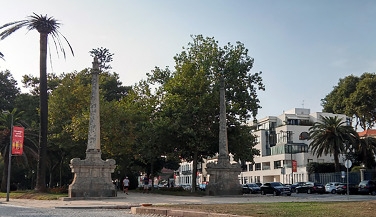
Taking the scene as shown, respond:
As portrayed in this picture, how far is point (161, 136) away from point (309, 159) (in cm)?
3899

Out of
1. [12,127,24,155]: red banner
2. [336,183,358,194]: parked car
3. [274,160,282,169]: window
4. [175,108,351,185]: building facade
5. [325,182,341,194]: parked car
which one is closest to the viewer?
Answer: [12,127,24,155]: red banner

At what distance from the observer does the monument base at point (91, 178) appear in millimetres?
29094

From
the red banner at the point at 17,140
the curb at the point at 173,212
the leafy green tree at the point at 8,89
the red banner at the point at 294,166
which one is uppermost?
the leafy green tree at the point at 8,89

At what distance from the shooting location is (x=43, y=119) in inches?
1380

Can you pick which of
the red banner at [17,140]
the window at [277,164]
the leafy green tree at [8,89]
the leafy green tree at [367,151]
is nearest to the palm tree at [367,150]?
the leafy green tree at [367,151]

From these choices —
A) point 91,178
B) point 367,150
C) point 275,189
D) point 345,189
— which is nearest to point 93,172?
point 91,178

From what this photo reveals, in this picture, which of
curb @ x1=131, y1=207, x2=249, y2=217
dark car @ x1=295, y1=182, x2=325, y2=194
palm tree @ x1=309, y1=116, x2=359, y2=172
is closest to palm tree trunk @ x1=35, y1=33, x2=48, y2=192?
curb @ x1=131, y1=207, x2=249, y2=217

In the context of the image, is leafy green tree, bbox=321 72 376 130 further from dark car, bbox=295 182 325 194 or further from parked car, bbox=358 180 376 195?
parked car, bbox=358 180 376 195

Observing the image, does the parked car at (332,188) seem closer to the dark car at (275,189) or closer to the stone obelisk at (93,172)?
the dark car at (275,189)

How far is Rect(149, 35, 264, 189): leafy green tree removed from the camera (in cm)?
3938

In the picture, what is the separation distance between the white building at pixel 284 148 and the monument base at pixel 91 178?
137 ft

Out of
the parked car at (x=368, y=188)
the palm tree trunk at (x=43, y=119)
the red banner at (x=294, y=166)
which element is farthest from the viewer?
the red banner at (x=294, y=166)

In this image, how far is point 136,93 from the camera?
158ft

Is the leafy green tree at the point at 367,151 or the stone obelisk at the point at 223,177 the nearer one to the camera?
the stone obelisk at the point at 223,177
